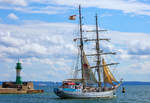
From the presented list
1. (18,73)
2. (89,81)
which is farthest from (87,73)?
(18,73)

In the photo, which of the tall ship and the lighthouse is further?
the lighthouse

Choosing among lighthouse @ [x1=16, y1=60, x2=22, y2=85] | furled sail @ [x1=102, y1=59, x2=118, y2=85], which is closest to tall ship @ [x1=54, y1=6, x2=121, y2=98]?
furled sail @ [x1=102, y1=59, x2=118, y2=85]

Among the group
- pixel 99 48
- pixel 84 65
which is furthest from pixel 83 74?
pixel 99 48

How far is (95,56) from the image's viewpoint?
79.8 metres

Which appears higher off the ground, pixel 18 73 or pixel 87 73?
pixel 18 73

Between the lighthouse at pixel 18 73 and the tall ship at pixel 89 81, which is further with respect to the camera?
the lighthouse at pixel 18 73

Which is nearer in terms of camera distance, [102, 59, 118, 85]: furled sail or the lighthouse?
[102, 59, 118, 85]: furled sail

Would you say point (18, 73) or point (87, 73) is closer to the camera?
point (87, 73)

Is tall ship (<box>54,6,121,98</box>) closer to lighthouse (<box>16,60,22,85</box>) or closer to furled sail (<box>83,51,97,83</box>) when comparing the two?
furled sail (<box>83,51,97,83</box>)

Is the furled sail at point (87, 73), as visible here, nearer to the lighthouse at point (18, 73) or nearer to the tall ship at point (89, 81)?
the tall ship at point (89, 81)

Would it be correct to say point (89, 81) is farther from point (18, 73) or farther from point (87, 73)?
point (18, 73)

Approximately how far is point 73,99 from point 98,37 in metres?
15.1

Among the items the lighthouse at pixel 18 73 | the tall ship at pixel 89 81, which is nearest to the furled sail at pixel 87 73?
the tall ship at pixel 89 81

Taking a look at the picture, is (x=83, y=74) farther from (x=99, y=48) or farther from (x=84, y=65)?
(x=99, y=48)
